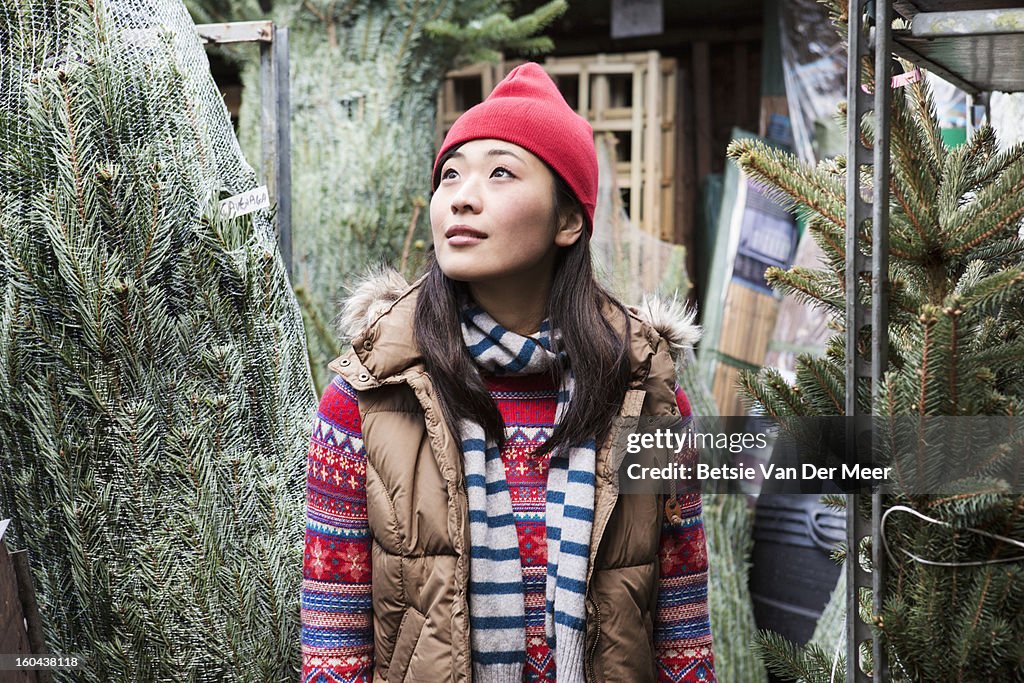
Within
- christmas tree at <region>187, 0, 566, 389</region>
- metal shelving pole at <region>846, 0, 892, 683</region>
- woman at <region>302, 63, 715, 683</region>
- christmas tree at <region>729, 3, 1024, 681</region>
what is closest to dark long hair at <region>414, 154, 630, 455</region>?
woman at <region>302, 63, 715, 683</region>

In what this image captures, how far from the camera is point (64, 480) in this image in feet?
5.93

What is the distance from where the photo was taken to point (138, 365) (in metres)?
1.84

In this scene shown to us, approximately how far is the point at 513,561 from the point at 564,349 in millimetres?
333

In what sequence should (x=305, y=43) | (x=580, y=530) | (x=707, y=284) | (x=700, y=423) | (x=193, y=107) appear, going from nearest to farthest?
(x=580, y=530) < (x=700, y=423) < (x=193, y=107) < (x=305, y=43) < (x=707, y=284)

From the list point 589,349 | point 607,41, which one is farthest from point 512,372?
point 607,41

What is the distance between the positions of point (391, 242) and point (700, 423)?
2.56 metres

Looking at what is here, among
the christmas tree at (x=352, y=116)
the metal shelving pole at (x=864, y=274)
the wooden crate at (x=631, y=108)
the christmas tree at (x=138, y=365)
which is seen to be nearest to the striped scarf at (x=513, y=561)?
the metal shelving pole at (x=864, y=274)

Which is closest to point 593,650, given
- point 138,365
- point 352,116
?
point 138,365

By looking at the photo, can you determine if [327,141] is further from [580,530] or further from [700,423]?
[580,530]

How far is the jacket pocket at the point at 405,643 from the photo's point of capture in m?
1.36

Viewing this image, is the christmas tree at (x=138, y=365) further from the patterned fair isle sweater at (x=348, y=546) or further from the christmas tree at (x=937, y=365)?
the christmas tree at (x=937, y=365)

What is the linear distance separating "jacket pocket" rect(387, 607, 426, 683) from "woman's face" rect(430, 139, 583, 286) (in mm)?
495

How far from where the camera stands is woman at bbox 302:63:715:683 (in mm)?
1371

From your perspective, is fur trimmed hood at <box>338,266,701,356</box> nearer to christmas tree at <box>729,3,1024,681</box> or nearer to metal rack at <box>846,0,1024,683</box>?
christmas tree at <box>729,3,1024,681</box>
